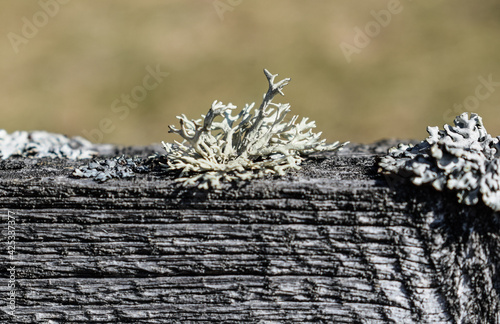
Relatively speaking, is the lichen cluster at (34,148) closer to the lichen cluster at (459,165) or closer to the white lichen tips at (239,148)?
the white lichen tips at (239,148)

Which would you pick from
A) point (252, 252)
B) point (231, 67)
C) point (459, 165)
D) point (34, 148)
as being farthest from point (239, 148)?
point (231, 67)

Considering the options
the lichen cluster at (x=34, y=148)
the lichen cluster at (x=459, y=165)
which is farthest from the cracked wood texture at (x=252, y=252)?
the lichen cluster at (x=34, y=148)

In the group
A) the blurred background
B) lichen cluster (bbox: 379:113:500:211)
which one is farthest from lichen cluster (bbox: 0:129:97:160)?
the blurred background

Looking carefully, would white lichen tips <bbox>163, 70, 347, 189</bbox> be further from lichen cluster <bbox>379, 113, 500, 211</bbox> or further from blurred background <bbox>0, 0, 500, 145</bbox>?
blurred background <bbox>0, 0, 500, 145</bbox>

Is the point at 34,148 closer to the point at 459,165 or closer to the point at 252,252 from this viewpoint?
the point at 252,252

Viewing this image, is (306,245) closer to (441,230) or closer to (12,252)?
(441,230)
